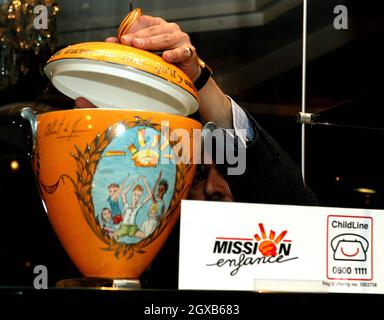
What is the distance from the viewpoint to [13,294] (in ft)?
1.36

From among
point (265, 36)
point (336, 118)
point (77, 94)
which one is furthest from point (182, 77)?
point (265, 36)

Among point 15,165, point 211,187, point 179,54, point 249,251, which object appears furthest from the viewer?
point 15,165

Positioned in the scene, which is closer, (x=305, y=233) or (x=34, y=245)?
(x=305, y=233)

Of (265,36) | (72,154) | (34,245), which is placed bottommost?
(34,245)

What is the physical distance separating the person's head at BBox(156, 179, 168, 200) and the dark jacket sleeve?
253 millimetres

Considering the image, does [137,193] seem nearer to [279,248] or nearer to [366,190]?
[279,248]

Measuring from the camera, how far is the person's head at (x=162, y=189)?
1.90 feet

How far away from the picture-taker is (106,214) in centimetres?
57

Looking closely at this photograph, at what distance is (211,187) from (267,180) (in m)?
0.08

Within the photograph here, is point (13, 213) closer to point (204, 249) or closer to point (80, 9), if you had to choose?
point (80, 9)

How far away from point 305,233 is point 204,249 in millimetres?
90

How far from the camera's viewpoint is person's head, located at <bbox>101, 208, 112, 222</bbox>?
1.86ft

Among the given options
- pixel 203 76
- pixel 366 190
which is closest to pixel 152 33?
pixel 203 76

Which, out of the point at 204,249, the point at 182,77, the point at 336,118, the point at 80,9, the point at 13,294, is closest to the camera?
the point at 13,294
